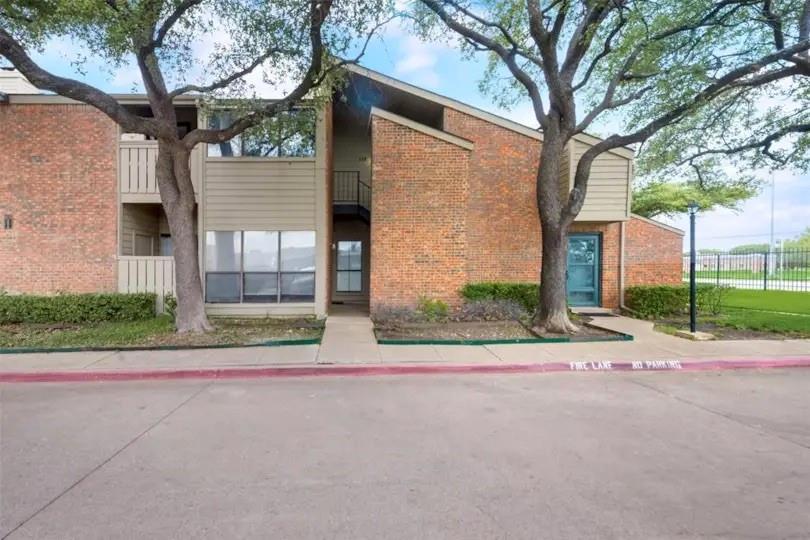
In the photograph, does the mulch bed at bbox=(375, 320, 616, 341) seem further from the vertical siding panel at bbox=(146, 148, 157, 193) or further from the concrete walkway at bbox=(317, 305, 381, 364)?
the vertical siding panel at bbox=(146, 148, 157, 193)

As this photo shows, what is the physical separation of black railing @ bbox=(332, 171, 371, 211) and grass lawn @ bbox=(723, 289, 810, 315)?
11.7m

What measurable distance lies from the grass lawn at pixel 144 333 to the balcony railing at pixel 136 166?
12.3 feet

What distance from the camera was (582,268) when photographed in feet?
46.1

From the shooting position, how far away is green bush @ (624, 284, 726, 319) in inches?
506

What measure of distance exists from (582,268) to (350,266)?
322 inches

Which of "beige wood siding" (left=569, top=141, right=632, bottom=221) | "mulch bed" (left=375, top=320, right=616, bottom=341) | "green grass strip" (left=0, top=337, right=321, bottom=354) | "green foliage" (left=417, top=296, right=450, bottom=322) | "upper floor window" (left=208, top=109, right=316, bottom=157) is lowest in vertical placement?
"green grass strip" (left=0, top=337, right=321, bottom=354)

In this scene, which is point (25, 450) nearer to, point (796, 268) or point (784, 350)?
point (784, 350)

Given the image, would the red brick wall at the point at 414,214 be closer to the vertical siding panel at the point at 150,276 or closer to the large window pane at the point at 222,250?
the large window pane at the point at 222,250

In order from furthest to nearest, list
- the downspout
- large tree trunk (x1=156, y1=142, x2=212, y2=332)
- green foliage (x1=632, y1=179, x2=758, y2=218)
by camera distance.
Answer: green foliage (x1=632, y1=179, x2=758, y2=218) → the downspout → large tree trunk (x1=156, y1=142, x2=212, y2=332)

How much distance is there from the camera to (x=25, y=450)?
4172mm

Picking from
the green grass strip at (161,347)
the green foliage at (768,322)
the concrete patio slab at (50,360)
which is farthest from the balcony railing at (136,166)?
the green foliage at (768,322)

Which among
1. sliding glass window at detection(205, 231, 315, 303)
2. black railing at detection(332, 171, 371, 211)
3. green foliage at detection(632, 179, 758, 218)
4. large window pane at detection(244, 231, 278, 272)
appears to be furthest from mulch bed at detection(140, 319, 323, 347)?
green foliage at detection(632, 179, 758, 218)

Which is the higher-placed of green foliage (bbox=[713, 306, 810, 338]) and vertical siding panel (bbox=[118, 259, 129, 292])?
vertical siding panel (bbox=[118, 259, 129, 292])

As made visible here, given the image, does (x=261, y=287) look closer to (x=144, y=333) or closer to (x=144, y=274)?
(x=144, y=274)
